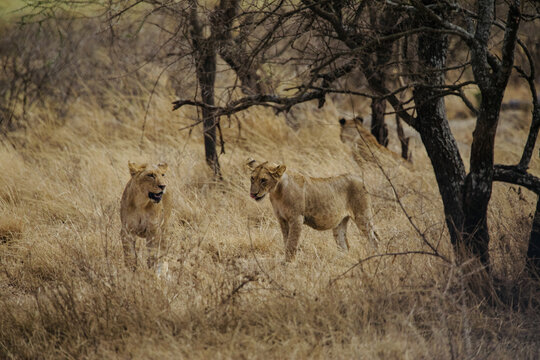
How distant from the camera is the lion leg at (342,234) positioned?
19.0 feet

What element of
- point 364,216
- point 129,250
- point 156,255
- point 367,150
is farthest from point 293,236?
point 367,150

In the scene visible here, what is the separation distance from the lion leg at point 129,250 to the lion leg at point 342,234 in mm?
2021

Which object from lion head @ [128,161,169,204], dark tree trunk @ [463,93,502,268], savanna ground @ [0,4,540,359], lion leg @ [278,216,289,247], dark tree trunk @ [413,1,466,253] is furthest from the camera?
lion leg @ [278,216,289,247]

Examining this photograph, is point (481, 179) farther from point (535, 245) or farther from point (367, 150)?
point (367, 150)

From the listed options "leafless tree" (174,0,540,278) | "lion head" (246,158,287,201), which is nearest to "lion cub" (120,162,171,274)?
"lion head" (246,158,287,201)

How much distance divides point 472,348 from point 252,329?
1272 millimetres

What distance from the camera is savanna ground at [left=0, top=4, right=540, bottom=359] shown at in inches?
A: 136

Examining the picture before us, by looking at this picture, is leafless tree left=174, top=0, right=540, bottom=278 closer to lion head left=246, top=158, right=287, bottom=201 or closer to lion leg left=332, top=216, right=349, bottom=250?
lion head left=246, top=158, right=287, bottom=201

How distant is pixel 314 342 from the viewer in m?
3.38

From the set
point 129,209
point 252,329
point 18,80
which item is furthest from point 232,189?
point 18,80

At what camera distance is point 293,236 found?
5.11m

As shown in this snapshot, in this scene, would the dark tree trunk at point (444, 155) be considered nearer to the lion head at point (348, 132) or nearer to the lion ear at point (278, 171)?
the lion ear at point (278, 171)

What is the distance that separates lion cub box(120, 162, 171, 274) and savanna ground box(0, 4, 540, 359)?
220 mm

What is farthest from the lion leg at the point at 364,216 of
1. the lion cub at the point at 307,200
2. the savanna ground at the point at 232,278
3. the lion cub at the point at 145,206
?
the lion cub at the point at 145,206
